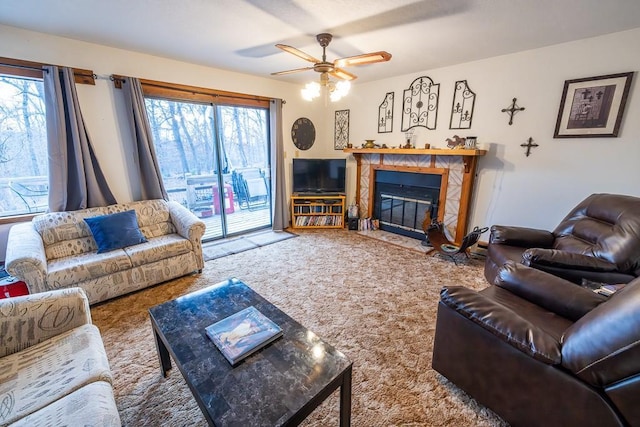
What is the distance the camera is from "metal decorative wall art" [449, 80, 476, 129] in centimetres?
341

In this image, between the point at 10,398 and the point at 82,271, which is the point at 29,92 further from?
the point at 10,398

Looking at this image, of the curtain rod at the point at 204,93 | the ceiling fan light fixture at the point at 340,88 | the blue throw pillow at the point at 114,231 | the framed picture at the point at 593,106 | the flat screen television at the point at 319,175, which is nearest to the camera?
the ceiling fan light fixture at the point at 340,88

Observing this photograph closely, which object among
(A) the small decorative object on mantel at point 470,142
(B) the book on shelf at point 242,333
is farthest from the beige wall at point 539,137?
(B) the book on shelf at point 242,333

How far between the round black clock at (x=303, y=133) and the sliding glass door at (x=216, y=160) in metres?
0.54

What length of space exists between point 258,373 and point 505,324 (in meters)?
1.16

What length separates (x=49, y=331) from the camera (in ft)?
4.59

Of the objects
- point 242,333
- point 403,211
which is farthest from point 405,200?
point 242,333

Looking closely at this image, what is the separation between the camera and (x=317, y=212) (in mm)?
4801

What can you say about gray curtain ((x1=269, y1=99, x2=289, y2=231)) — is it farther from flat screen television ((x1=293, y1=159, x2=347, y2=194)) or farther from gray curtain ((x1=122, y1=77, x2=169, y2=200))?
gray curtain ((x1=122, y1=77, x2=169, y2=200))

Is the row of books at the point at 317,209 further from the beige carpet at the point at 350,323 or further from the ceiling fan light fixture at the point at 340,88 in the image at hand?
the ceiling fan light fixture at the point at 340,88

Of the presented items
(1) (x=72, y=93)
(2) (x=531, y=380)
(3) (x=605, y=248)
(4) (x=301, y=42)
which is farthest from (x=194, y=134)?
(3) (x=605, y=248)

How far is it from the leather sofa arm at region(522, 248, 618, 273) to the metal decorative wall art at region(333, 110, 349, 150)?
3.52m

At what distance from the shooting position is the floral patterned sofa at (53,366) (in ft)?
3.29

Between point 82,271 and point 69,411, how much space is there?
5.61 feet
